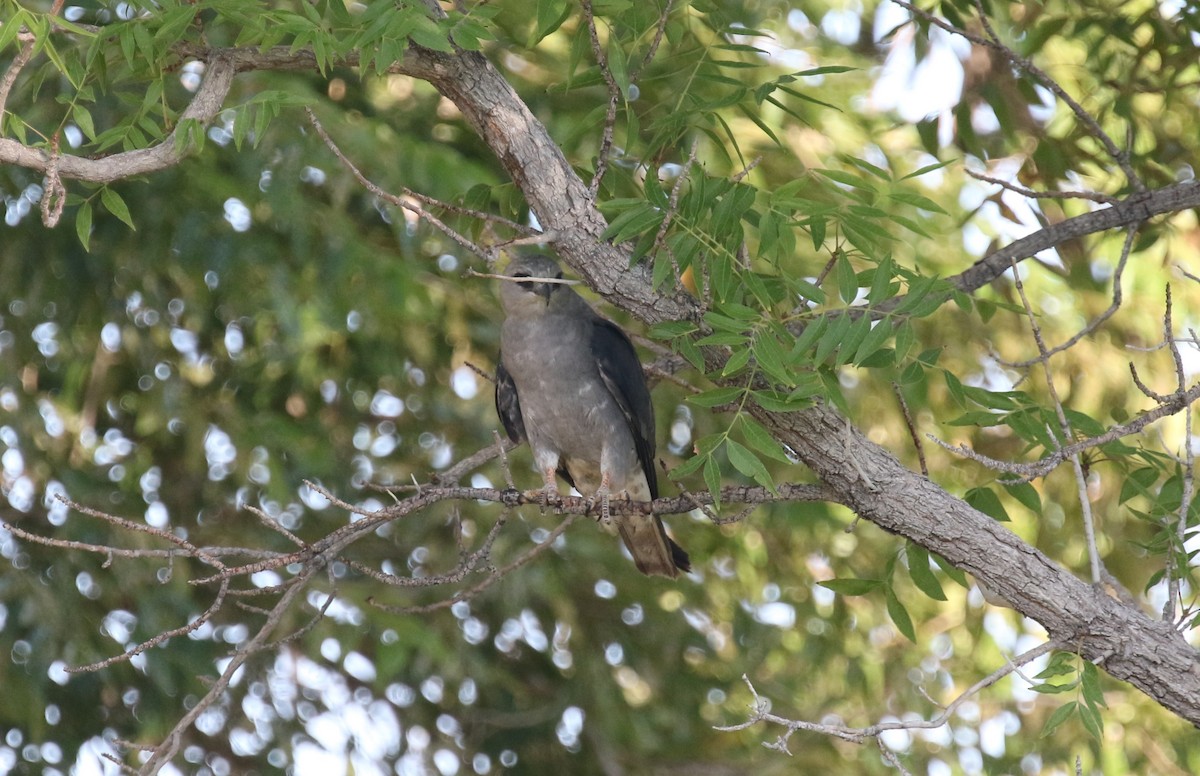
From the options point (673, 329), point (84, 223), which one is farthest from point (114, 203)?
point (673, 329)

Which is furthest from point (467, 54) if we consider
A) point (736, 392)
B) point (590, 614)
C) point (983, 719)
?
point (983, 719)

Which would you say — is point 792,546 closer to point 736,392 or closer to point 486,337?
point 486,337

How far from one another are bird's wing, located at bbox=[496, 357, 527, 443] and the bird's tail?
0.65 m

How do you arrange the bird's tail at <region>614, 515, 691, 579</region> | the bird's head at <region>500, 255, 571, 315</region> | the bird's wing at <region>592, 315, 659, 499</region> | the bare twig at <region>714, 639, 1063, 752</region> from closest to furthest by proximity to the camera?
the bare twig at <region>714, 639, 1063, 752</region>, the bird's head at <region>500, 255, 571, 315</region>, the bird's wing at <region>592, 315, 659, 499</region>, the bird's tail at <region>614, 515, 691, 579</region>

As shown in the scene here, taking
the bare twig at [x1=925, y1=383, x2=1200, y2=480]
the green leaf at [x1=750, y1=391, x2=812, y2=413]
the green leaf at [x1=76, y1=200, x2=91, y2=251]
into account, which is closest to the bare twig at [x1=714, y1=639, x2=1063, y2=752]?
the bare twig at [x1=925, y1=383, x2=1200, y2=480]

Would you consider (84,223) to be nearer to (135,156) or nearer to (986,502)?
(135,156)

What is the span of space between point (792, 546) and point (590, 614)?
1320 mm

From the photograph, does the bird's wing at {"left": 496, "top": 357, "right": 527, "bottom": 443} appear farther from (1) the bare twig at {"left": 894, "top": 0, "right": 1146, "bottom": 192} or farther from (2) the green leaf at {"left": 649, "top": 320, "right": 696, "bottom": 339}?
(1) the bare twig at {"left": 894, "top": 0, "right": 1146, "bottom": 192}

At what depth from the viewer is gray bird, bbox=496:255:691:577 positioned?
4.92 meters

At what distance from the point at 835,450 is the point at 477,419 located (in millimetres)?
3240

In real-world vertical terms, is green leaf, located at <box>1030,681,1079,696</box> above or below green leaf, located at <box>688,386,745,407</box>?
below

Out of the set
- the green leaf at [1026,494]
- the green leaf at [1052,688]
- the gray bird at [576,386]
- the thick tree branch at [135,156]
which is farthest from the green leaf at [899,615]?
the thick tree branch at [135,156]

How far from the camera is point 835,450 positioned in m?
3.30

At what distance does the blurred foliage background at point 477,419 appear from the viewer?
5.16m
